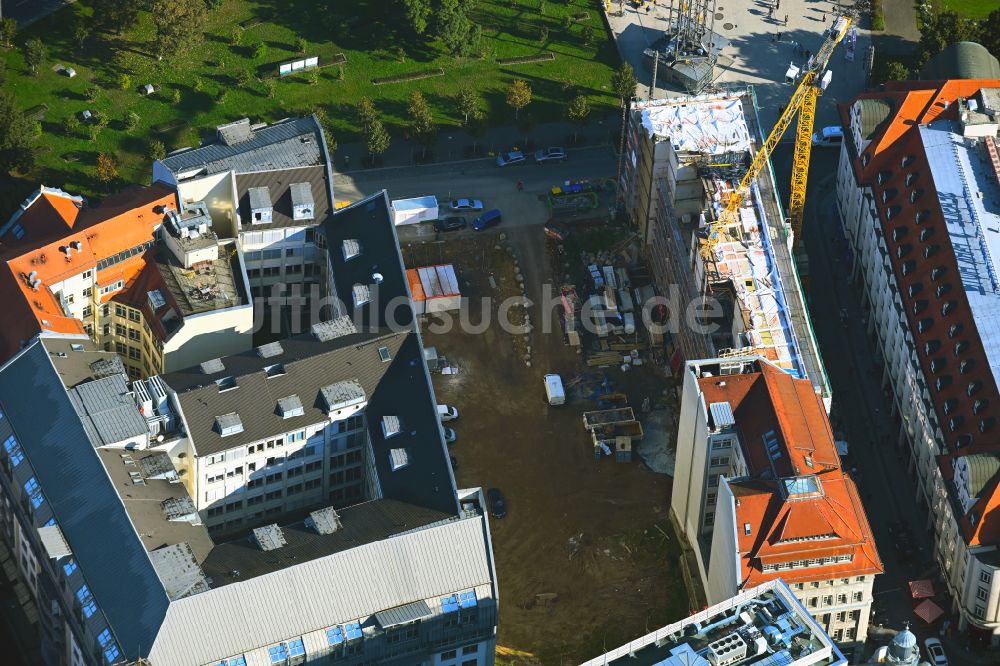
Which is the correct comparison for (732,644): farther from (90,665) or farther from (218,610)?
(90,665)

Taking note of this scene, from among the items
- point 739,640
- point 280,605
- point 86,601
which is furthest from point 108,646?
point 739,640

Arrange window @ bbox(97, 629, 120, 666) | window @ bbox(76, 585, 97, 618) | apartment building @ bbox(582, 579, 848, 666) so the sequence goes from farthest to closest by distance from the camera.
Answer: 1. window @ bbox(76, 585, 97, 618)
2. window @ bbox(97, 629, 120, 666)
3. apartment building @ bbox(582, 579, 848, 666)

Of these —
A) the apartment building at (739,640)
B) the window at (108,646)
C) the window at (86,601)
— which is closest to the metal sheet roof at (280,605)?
the window at (108,646)

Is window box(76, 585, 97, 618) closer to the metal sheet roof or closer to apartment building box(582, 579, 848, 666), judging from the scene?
the metal sheet roof

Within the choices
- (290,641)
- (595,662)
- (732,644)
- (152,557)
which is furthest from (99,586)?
(732,644)

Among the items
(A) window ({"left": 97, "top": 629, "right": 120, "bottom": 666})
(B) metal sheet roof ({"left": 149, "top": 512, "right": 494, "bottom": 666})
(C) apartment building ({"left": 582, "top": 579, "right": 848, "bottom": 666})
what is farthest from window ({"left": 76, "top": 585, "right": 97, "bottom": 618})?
(C) apartment building ({"left": 582, "top": 579, "right": 848, "bottom": 666})

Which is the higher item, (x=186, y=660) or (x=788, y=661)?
(x=186, y=660)
